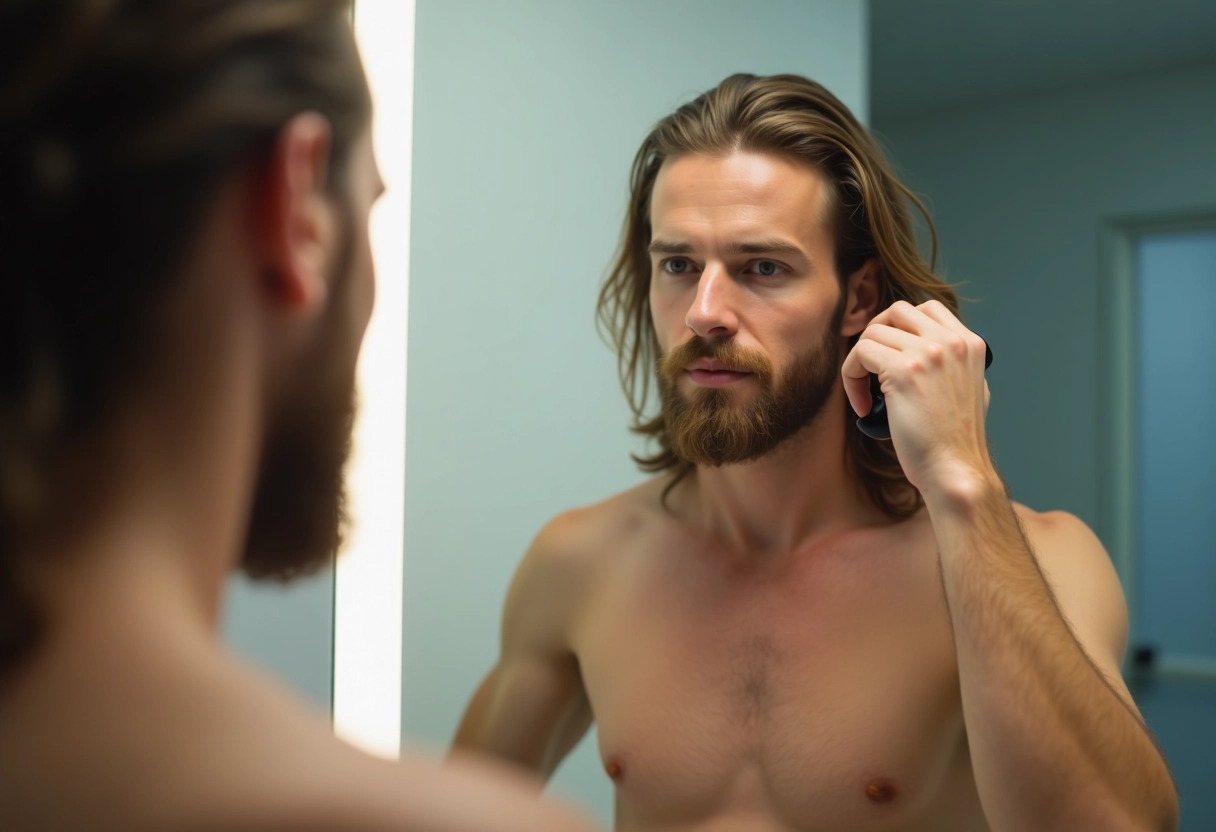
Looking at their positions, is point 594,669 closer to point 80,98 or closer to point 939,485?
point 939,485

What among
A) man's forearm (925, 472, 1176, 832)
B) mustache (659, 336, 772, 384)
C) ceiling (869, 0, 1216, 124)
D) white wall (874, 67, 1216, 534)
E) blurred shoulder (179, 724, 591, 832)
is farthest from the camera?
white wall (874, 67, 1216, 534)

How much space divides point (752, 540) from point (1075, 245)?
Result: 219cm

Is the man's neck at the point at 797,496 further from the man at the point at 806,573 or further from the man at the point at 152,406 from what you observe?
the man at the point at 152,406

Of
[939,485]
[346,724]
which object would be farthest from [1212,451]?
[346,724]

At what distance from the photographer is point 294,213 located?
0.30 metres

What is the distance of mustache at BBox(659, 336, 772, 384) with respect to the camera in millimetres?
1087

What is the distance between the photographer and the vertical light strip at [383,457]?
1146 millimetres

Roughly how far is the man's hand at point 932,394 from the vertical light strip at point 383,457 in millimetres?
527

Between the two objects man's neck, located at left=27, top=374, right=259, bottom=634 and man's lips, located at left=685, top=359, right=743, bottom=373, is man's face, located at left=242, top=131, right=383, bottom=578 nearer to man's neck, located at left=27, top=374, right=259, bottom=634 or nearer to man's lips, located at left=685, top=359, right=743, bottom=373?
man's neck, located at left=27, top=374, right=259, bottom=634

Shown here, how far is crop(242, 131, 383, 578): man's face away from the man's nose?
0.73m

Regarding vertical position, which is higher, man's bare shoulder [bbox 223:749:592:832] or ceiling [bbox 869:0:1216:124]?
ceiling [bbox 869:0:1216:124]

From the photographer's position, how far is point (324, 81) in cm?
31

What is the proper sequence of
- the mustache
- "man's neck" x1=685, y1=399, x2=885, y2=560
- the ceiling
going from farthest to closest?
the ceiling < "man's neck" x1=685, y1=399, x2=885, y2=560 < the mustache

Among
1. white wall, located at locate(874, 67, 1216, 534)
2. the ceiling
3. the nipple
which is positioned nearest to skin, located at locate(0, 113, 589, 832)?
the nipple
